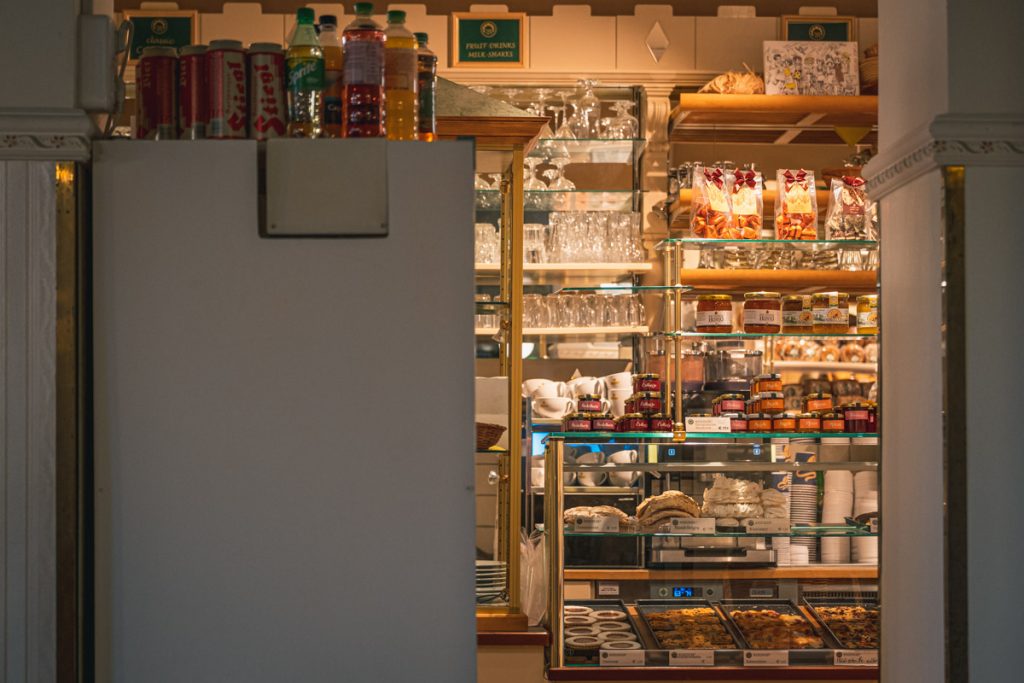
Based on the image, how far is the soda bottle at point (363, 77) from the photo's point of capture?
203cm

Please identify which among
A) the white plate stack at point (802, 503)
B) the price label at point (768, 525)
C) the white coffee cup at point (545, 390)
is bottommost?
the price label at point (768, 525)

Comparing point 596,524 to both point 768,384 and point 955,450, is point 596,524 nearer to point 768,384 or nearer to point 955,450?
point 768,384

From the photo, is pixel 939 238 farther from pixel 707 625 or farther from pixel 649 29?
pixel 649 29

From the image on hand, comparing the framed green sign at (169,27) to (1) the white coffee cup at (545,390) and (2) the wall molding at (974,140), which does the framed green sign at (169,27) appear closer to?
(1) the white coffee cup at (545,390)

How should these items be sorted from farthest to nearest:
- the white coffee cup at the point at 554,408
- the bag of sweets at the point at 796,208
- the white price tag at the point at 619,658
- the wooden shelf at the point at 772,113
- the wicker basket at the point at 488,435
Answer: the wooden shelf at the point at 772,113
the bag of sweets at the point at 796,208
the white coffee cup at the point at 554,408
the white price tag at the point at 619,658
the wicker basket at the point at 488,435

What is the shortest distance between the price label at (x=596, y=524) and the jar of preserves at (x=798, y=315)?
1.07m

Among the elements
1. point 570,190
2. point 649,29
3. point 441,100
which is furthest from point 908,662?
point 649,29

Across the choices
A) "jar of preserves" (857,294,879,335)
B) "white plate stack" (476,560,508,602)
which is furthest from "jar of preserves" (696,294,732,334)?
"white plate stack" (476,560,508,602)

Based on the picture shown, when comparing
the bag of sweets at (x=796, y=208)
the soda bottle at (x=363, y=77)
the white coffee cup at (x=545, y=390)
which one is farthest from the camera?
the white coffee cup at (x=545, y=390)

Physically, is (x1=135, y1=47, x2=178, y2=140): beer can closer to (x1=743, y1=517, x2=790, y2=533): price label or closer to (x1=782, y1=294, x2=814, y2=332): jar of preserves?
(x1=743, y1=517, x2=790, y2=533): price label

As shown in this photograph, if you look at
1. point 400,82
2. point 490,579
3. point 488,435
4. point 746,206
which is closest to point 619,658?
point 490,579

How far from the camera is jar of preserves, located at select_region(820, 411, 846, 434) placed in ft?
11.7

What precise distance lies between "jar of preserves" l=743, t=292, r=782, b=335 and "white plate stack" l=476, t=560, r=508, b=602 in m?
1.40

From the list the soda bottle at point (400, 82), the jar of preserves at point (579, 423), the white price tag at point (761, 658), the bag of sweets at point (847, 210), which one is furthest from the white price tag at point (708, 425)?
the soda bottle at point (400, 82)
